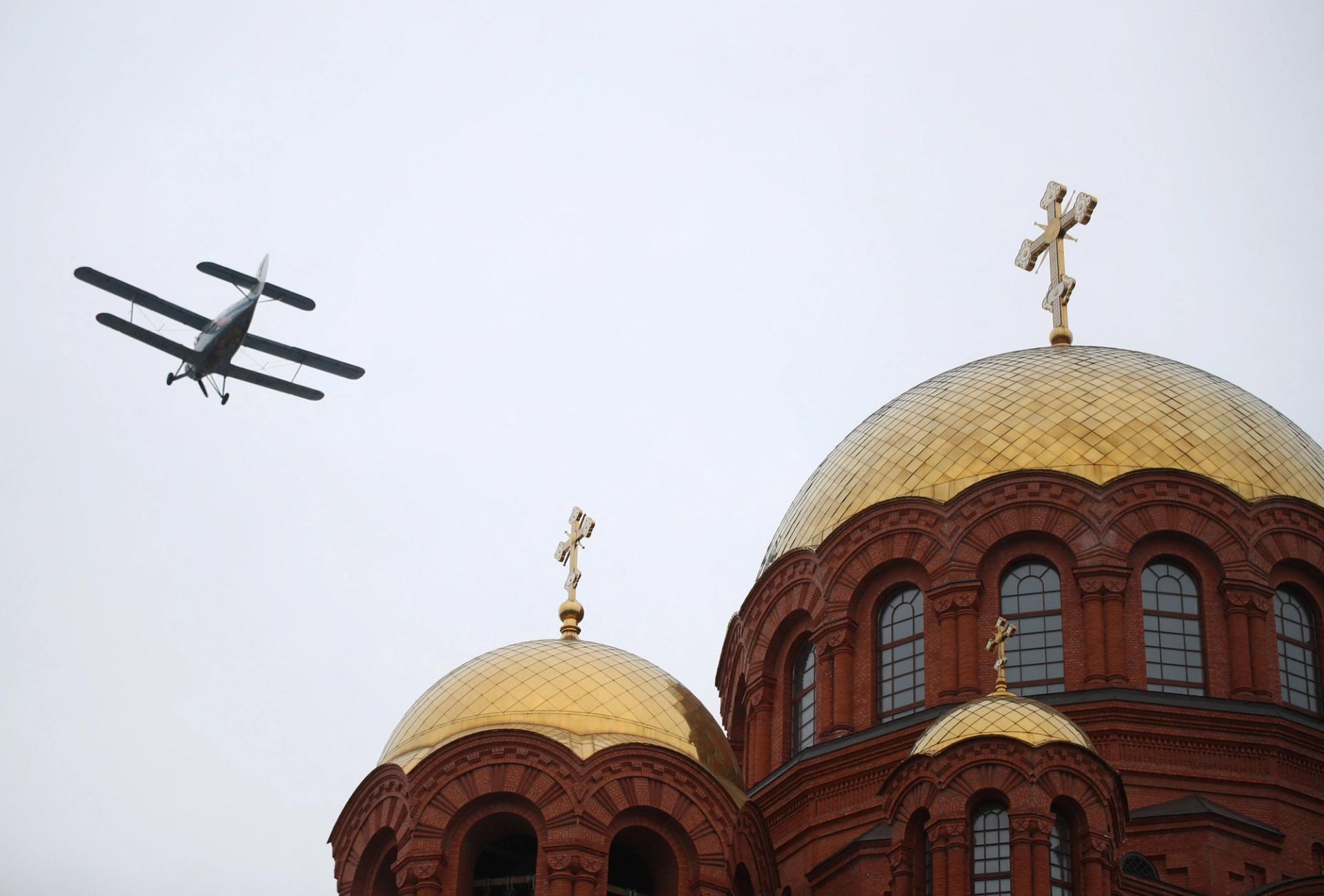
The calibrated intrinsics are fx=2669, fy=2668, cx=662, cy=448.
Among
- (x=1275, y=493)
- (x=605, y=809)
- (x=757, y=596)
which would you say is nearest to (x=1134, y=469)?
(x=1275, y=493)

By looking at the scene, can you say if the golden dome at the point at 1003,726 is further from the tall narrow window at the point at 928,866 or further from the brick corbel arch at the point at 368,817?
the brick corbel arch at the point at 368,817

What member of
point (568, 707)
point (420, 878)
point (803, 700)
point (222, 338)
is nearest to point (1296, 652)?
point (803, 700)

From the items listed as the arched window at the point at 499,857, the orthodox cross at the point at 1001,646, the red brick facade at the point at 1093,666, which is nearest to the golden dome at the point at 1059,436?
the red brick facade at the point at 1093,666

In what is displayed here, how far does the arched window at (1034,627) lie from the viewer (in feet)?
98.5

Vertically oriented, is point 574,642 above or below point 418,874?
above

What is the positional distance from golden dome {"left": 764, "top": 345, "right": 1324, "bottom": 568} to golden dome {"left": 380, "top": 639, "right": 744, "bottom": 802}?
4259mm

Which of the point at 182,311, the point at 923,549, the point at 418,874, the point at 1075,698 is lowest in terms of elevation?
the point at 418,874

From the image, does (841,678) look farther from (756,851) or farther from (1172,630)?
(1172,630)

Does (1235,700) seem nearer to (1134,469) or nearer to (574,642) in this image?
(1134,469)

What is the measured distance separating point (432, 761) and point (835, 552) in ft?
21.5

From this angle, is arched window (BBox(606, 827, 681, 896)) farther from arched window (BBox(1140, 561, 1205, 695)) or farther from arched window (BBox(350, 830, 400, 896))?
arched window (BBox(1140, 561, 1205, 695))

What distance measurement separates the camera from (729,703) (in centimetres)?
3412

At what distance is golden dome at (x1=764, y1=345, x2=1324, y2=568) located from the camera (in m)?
31.3

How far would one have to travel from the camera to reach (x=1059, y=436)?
103 ft
